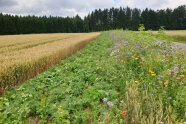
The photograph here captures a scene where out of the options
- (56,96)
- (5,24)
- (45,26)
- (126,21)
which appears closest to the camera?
(56,96)

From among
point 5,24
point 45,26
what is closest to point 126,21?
point 45,26

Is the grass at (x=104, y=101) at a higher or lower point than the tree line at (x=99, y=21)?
lower

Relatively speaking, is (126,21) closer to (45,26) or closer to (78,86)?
(45,26)

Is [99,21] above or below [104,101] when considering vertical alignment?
above

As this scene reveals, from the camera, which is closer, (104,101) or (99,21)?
(104,101)

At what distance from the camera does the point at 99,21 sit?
2948 inches

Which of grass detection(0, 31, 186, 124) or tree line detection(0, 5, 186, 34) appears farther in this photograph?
tree line detection(0, 5, 186, 34)

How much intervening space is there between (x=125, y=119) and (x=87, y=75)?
2.54 metres

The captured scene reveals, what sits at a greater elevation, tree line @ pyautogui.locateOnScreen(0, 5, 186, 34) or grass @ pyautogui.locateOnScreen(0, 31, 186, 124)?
tree line @ pyautogui.locateOnScreen(0, 5, 186, 34)

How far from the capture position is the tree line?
43906mm

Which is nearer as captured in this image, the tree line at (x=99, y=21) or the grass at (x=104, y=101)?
the grass at (x=104, y=101)

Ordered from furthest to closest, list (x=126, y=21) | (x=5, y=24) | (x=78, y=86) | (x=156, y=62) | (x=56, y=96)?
(x=126, y=21)
(x=5, y=24)
(x=156, y=62)
(x=78, y=86)
(x=56, y=96)

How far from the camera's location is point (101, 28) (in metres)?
70.3

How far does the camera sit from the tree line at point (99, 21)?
1729 inches
